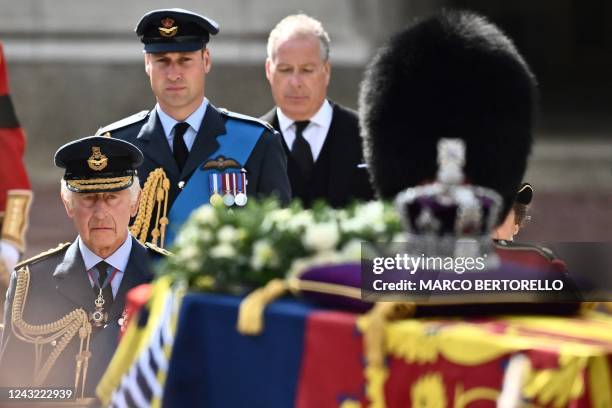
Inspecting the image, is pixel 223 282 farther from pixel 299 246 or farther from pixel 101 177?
pixel 101 177

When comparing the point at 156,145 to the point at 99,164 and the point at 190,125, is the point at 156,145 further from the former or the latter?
the point at 99,164

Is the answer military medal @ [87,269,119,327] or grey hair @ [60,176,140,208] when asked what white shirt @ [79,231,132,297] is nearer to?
military medal @ [87,269,119,327]

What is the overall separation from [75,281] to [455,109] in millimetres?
1593

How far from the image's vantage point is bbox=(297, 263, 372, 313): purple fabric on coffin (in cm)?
292

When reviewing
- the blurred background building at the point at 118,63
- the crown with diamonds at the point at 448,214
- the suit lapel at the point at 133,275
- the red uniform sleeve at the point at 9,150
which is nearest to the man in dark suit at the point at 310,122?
the red uniform sleeve at the point at 9,150

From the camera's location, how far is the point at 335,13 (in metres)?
11.8

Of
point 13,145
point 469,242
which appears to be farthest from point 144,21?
point 469,242

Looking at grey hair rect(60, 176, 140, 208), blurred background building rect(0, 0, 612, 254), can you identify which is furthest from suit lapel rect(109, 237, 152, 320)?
blurred background building rect(0, 0, 612, 254)

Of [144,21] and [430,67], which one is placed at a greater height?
[144,21]

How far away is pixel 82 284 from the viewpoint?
4426mm

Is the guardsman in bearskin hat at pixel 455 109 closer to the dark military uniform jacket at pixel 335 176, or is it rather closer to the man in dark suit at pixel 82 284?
the man in dark suit at pixel 82 284

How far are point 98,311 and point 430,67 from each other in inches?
58.3

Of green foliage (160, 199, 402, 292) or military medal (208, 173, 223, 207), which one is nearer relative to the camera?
green foliage (160, 199, 402, 292)

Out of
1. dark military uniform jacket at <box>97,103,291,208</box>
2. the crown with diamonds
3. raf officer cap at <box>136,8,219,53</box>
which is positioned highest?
raf officer cap at <box>136,8,219,53</box>
